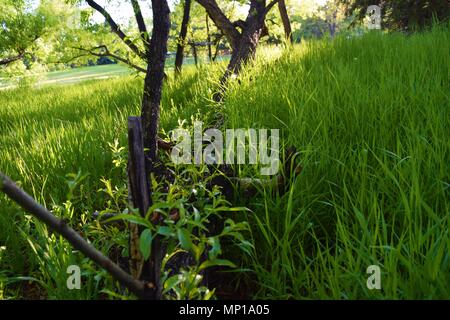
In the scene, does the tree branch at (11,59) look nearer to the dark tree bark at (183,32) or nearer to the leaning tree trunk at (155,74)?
the dark tree bark at (183,32)

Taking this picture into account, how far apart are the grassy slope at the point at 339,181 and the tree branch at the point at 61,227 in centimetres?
52

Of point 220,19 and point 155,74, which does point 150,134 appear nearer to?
point 155,74

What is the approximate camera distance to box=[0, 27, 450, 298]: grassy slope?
1086 millimetres

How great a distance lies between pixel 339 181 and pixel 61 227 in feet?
4.06

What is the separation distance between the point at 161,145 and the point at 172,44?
4.85 meters

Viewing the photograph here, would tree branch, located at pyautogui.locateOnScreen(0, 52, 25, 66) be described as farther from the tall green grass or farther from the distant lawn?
the tall green grass

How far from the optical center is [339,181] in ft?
5.28

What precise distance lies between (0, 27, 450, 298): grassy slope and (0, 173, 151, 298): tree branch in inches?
20.6

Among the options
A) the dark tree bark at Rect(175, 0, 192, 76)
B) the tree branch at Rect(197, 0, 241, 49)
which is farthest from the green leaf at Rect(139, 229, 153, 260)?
the dark tree bark at Rect(175, 0, 192, 76)

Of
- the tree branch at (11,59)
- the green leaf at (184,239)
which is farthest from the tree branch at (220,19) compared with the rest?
the green leaf at (184,239)

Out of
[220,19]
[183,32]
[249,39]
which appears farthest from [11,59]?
[249,39]
